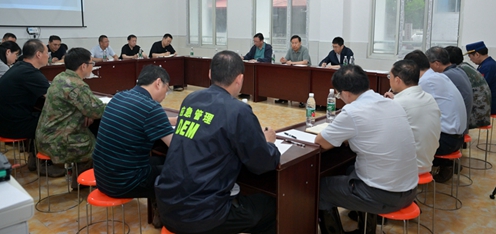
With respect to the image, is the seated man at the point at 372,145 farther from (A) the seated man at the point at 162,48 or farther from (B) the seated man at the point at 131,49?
(A) the seated man at the point at 162,48

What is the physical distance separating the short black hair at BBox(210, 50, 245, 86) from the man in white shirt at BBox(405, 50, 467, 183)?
67.0 inches

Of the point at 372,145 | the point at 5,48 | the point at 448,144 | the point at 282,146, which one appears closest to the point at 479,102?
the point at 448,144

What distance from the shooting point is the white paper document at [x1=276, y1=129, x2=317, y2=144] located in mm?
2486

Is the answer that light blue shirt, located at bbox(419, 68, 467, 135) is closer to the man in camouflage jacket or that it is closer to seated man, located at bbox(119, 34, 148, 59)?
the man in camouflage jacket

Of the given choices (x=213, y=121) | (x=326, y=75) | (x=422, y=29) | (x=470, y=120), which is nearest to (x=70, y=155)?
(x=213, y=121)

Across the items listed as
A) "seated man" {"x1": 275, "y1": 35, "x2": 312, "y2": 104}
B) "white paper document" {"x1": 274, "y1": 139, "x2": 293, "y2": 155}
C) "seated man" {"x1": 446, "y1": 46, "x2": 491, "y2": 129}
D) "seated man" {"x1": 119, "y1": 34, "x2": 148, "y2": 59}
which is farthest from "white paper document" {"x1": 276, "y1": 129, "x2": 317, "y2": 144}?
"seated man" {"x1": 119, "y1": 34, "x2": 148, "y2": 59}

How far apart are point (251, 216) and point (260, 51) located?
5.91 meters

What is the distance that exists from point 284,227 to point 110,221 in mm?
1404

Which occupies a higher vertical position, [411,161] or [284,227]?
[411,161]

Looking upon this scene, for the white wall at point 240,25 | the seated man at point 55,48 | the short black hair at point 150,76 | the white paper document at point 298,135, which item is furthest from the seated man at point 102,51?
the white paper document at point 298,135

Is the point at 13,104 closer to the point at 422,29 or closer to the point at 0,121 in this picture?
the point at 0,121

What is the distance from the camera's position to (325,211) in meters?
2.45

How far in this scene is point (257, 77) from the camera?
7172 mm

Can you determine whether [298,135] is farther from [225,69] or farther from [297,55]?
[297,55]
